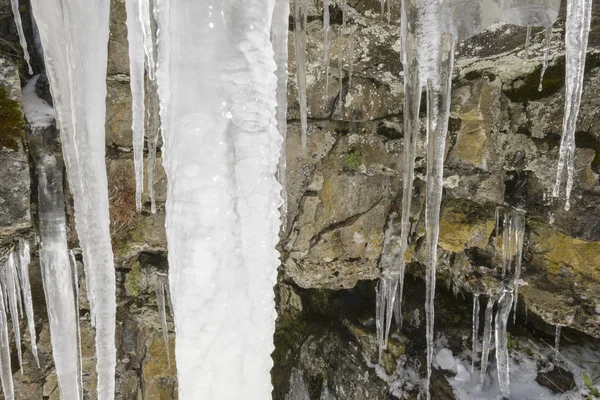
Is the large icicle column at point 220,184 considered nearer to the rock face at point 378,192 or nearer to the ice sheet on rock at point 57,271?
the rock face at point 378,192

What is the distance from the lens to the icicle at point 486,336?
13.9 ft

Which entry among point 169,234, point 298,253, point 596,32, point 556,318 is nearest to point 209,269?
point 169,234

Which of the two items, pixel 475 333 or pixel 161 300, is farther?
pixel 475 333

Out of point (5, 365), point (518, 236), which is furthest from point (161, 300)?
point (518, 236)

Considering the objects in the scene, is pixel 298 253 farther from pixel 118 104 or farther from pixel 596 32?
pixel 596 32

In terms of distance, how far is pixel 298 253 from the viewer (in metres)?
4.06

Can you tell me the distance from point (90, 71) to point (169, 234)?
114 centimetres

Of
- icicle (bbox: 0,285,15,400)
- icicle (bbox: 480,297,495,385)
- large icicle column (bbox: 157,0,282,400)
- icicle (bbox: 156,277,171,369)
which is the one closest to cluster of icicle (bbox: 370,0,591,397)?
large icicle column (bbox: 157,0,282,400)

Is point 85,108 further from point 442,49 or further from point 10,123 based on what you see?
point 442,49

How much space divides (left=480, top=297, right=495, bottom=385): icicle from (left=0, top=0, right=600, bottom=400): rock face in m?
0.31

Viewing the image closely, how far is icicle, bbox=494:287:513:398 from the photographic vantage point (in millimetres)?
4051

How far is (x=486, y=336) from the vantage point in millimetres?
4348

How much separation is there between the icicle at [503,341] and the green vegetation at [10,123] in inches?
205

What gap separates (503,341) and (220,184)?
4.43 meters
